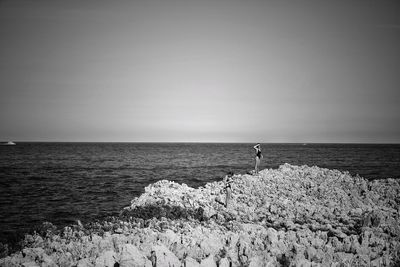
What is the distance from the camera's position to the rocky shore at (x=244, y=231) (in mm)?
9344

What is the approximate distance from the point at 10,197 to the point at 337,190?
25596 millimetres

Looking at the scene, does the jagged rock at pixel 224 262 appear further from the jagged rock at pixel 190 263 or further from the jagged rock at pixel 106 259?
the jagged rock at pixel 106 259

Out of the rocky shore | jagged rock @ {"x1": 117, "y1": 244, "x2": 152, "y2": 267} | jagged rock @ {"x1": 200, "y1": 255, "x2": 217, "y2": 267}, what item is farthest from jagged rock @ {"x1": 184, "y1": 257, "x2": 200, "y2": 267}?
jagged rock @ {"x1": 117, "y1": 244, "x2": 152, "y2": 267}

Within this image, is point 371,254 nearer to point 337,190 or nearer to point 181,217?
point 181,217

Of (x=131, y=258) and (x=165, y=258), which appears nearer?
(x=131, y=258)

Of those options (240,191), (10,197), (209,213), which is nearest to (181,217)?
(209,213)

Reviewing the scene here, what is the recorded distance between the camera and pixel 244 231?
12195mm

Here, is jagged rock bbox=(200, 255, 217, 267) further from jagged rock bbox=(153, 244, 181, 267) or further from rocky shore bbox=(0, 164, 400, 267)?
jagged rock bbox=(153, 244, 181, 267)

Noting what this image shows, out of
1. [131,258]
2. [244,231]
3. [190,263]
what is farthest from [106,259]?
[244,231]

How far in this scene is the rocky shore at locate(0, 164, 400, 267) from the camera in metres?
9.34

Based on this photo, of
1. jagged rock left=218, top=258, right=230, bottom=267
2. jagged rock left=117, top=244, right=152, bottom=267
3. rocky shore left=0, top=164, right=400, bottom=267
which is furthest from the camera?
rocky shore left=0, top=164, right=400, bottom=267

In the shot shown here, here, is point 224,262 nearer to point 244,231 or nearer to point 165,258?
point 165,258

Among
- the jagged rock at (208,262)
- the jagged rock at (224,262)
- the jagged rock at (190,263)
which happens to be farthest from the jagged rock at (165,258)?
the jagged rock at (224,262)

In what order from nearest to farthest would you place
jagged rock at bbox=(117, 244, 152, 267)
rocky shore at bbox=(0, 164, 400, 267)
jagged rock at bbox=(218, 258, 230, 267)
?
jagged rock at bbox=(117, 244, 152, 267) → jagged rock at bbox=(218, 258, 230, 267) → rocky shore at bbox=(0, 164, 400, 267)
